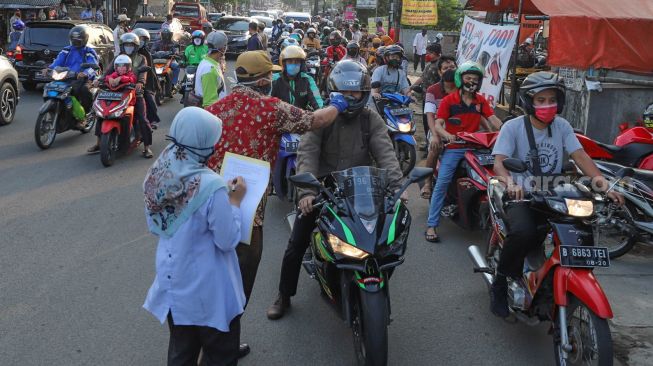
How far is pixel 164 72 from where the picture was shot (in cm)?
1519

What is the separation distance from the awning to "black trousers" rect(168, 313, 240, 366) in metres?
26.9

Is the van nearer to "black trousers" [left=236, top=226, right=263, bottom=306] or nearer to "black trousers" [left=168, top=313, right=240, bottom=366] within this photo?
"black trousers" [left=236, top=226, right=263, bottom=306]

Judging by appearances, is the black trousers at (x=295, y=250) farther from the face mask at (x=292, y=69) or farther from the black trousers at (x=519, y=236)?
the face mask at (x=292, y=69)

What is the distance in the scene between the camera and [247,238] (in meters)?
3.58

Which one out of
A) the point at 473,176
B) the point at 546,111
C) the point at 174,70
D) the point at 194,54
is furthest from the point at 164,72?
the point at 546,111

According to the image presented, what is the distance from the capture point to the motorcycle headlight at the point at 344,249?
371 centimetres

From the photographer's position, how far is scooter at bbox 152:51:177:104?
49.2 feet

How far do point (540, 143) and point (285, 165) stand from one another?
3.29m

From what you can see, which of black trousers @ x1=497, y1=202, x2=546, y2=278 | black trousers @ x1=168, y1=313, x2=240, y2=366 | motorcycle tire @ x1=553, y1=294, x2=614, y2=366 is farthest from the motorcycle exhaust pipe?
black trousers @ x1=168, y1=313, x2=240, y2=366

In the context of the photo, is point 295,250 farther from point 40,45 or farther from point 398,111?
point 40,45

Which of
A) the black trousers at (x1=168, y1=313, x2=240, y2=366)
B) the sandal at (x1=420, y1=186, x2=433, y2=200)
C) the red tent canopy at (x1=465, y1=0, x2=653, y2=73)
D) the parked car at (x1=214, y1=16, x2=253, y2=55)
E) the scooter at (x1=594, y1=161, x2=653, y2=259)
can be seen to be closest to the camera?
the black trousers at (x1=168, y1=313, x2=240, y2=366)

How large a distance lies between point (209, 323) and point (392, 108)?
652 centimetres

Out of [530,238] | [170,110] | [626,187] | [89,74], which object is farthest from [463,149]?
[170,110]

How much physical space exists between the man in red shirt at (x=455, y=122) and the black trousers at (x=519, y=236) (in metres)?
2.31
